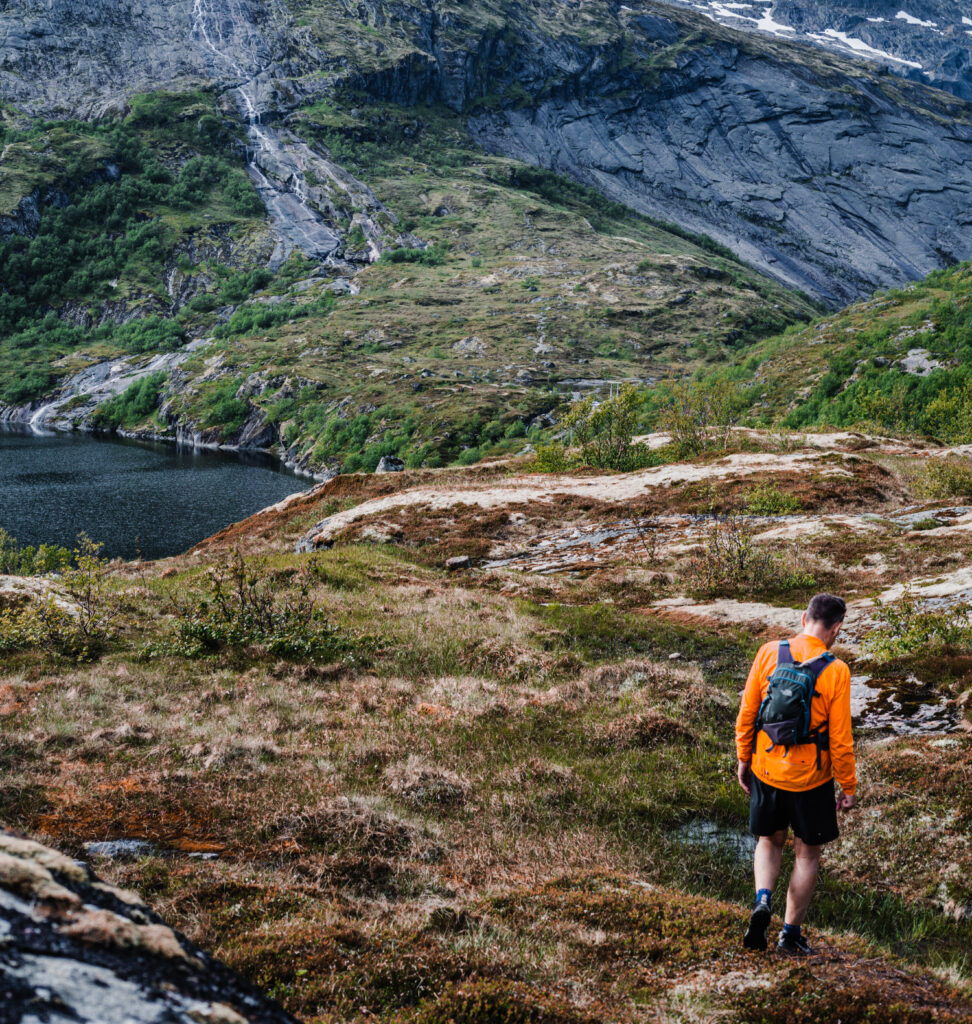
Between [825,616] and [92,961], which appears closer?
[92,961]

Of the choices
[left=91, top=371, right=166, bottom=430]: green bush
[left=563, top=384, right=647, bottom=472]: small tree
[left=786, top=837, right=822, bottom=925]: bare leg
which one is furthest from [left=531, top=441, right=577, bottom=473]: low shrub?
[left=91, top=371, right=166, bottom=430]: green bush

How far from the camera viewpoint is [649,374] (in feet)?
517

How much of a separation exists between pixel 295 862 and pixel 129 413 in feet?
578

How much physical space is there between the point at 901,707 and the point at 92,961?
13.4 m

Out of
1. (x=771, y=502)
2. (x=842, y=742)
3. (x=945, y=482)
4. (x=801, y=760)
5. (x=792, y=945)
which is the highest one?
(x=945, y=482)

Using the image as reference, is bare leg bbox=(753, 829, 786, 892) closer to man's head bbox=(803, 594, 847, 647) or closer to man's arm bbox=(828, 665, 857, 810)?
man's arm bbox=(828, 665, 857, 810)

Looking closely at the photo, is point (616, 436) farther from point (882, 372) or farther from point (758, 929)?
point (882, 372)

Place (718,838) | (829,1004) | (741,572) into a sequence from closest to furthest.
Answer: (829,1004), (718,838), (741,572)

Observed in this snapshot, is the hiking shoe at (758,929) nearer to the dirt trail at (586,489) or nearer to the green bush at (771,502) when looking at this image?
the green bush at (771,502)

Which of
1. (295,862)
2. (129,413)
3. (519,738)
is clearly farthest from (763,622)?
(129,413)

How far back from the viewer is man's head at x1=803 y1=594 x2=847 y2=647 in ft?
22.4

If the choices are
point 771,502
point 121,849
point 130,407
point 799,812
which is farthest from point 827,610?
point 130,407

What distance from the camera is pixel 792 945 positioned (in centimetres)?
621

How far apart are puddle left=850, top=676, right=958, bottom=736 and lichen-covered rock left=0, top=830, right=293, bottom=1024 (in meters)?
11.5
